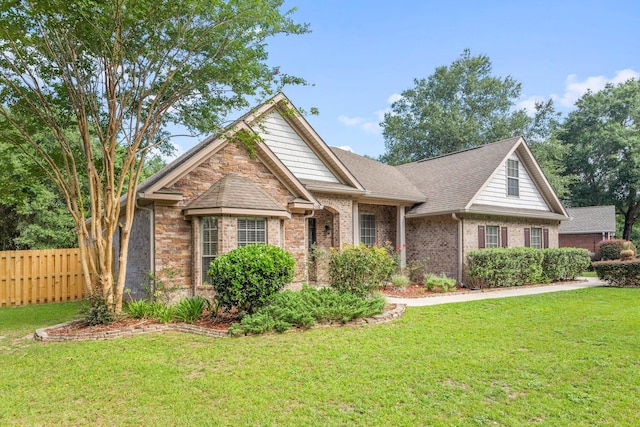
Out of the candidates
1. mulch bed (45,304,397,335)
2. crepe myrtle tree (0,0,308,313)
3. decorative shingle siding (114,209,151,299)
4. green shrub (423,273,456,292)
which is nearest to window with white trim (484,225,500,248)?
green shrub (423,273,456,292)

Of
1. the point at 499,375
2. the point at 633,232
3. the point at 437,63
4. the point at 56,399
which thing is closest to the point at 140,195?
the point at 56,399

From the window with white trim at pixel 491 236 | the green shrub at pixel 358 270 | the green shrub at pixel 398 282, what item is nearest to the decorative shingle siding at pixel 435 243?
the window with white trim at pixel 491 236

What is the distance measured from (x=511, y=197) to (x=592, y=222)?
612 inches

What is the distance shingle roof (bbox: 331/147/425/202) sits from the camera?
15.8 metres

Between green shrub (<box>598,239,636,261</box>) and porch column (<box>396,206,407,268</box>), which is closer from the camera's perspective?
porch column (<box>396,206,407,268</box>)

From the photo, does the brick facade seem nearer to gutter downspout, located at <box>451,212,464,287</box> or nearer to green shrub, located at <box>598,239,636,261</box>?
green shrub, located at <box>598,239,636,261</box>

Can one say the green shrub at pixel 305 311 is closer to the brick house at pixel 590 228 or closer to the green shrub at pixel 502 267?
the green shrub at pixel 502 267

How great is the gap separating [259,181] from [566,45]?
13.2 meters

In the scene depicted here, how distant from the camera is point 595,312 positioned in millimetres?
9281

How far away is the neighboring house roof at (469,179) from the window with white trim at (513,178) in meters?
0.48

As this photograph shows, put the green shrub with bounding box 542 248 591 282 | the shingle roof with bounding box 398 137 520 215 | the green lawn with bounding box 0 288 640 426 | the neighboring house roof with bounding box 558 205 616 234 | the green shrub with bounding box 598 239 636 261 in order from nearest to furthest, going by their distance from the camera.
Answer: the green lawn with bounding box 0 288 640 426 < the shingle roof with bounding box 398 137 520 215 < the green shrub with bounding box 542 248 591 282 < the green shrub with bounding box 598 239 636 261 < the neighboring house roof with bounding box 558 205 616 234

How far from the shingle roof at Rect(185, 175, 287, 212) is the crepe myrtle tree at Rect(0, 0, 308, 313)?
191 cm

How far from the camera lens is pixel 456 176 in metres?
17.7

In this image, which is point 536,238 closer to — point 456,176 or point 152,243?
point 456,176
